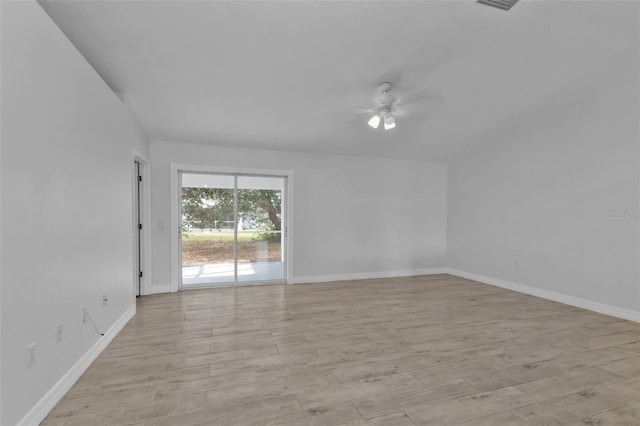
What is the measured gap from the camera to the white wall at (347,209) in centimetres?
482

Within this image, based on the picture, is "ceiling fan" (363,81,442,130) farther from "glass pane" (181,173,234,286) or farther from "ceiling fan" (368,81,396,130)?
"glass pane" (181,173,234,286)

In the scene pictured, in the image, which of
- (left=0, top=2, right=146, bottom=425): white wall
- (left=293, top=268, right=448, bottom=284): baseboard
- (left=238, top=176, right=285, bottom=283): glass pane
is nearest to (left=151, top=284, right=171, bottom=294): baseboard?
(left=238, top=176, right=285, bottom=283): glass pane

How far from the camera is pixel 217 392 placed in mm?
2113

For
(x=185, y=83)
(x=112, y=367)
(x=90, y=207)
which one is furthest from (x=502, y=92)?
(x=112, y=367)

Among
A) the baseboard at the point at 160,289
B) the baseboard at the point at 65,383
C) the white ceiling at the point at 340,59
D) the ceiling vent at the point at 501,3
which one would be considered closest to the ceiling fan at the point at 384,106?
the white ceiling at the point at 340,59

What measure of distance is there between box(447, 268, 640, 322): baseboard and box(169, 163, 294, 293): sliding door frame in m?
3.72

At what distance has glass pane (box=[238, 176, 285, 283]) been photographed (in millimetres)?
5305

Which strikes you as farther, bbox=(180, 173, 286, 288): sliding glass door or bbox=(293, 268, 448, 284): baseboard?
bbox=(293, 268, 448, 284): baseboard

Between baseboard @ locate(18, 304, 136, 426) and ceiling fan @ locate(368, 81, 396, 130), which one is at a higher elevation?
ceiling fan @ locate(368, 81, 396, 130)

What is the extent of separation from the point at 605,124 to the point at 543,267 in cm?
221

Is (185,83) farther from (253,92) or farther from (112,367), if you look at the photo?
(112,367)

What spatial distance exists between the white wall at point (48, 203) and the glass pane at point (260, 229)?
8.07ft

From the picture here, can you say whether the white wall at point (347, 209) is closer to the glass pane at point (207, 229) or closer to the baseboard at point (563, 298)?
the glass pane at point (207, 229)

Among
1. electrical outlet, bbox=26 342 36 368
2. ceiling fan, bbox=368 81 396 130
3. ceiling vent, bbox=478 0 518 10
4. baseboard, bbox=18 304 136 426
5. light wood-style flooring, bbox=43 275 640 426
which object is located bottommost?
light wood-style flooring, bbox=43 275 640 426
